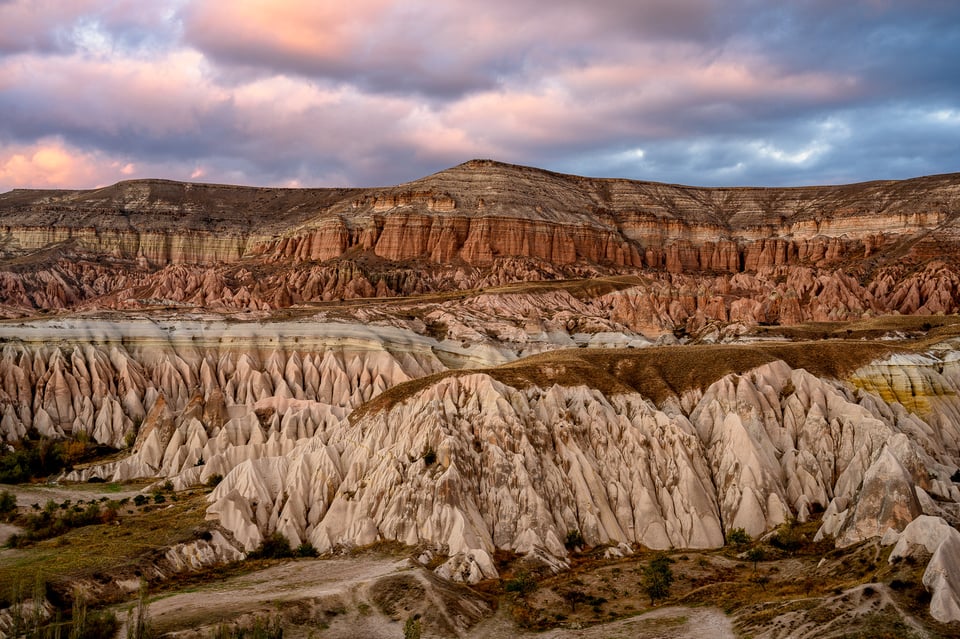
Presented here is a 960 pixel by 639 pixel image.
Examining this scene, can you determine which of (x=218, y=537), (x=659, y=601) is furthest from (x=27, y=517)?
(x=659, y=601)

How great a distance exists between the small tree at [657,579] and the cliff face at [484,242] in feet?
229

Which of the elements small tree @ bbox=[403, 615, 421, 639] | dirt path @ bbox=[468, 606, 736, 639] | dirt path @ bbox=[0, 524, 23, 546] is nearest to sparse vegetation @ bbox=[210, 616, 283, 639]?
small tree @ bbox=[403, 615, 421, 639]

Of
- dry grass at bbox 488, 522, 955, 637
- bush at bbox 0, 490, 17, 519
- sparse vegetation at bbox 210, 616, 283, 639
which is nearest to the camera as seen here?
dry grass at bbox 488, 522, 955, 637

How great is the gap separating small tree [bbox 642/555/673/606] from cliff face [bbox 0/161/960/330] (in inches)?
2743

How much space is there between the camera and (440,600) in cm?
2873

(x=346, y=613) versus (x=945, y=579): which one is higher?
(x=945, y=579)

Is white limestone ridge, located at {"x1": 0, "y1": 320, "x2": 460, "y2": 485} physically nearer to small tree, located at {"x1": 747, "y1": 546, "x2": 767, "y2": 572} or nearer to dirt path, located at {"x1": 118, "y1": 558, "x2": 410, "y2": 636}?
dirt path, located at {"x1": 118, "y1": 558, "x2": 410, "y2": 636}

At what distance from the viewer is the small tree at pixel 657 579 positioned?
30.3 m

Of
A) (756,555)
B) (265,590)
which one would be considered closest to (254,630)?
(265,590)

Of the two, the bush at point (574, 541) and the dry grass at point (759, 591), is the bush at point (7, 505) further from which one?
the bush at point (574, 541)

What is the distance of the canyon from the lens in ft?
124

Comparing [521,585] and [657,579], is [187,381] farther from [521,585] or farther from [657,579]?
[657,579]

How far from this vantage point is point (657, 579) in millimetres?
30891

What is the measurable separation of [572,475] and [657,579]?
9.70 m
